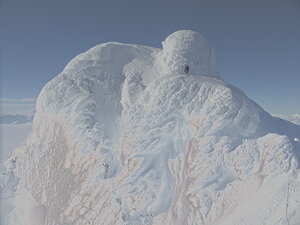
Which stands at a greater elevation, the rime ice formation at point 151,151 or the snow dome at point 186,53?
the snow dome at point 186,53

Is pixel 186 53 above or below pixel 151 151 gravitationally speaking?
above

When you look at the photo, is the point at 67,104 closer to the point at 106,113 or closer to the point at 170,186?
the point at 106,113

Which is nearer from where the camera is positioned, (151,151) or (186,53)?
(151,151)

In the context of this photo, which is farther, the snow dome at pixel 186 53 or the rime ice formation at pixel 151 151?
the snow dome at pixel 186 53

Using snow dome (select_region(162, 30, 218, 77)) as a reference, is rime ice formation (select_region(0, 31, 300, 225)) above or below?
below

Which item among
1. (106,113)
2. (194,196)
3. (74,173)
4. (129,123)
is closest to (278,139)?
(194,196)
